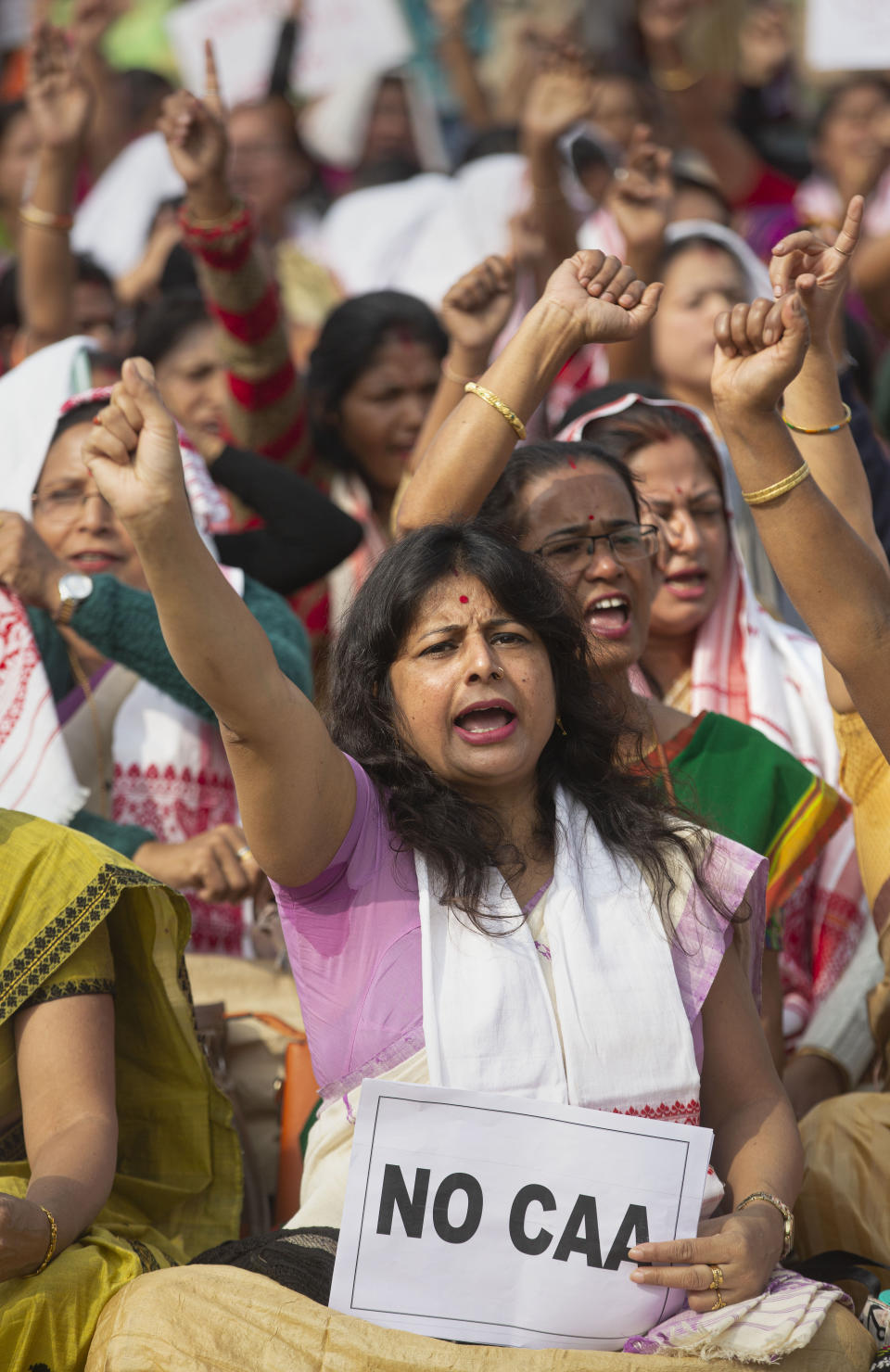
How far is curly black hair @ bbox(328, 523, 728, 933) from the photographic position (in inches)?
97.1

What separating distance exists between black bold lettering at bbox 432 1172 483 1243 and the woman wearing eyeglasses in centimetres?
91

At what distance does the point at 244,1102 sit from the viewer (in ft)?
10.4

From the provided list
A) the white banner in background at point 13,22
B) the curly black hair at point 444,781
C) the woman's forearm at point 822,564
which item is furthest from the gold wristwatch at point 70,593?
the white banner in background at point 13,22

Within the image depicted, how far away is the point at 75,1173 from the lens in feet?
7.82

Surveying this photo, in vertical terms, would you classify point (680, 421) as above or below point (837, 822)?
above

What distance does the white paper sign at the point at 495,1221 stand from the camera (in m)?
2.16

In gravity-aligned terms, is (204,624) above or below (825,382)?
below

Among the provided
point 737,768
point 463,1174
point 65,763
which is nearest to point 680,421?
point 737,768

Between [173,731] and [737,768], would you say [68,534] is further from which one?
[737,768]

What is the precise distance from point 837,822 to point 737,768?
0.23 meters

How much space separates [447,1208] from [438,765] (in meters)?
0.66

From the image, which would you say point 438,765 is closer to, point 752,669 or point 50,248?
point 752,669

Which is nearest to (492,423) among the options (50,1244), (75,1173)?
(75,1173)

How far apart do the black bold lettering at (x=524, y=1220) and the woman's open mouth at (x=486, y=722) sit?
2.13 ft
